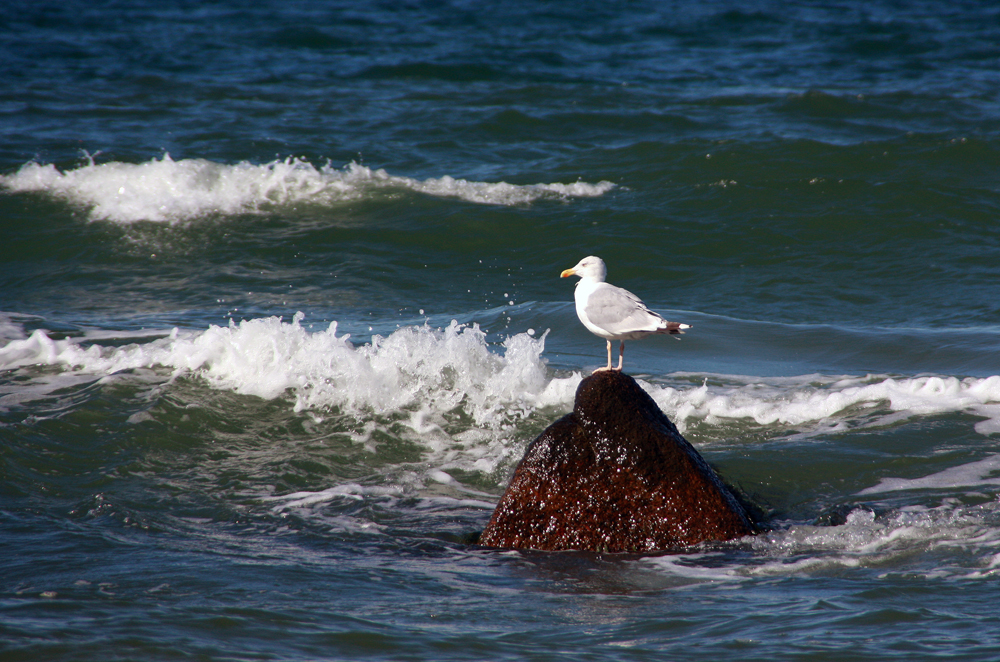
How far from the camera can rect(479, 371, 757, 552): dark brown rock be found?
13.6 feet

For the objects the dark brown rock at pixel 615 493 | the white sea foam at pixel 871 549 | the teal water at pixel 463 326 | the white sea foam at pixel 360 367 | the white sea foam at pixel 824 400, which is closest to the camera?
the teal water at pixel 463 326

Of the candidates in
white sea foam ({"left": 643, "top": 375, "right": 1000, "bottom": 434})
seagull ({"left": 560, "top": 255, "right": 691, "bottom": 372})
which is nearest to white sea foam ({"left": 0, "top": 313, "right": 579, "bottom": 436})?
white sea foam ({"left": 643, "top": 375, "right": 1000, "bottom": 434})

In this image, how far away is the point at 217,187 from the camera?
11695 mm

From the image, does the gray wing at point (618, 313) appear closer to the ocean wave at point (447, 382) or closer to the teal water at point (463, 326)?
the teal water at point (463, 326)

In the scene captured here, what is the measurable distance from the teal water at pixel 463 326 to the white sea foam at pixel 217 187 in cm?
5

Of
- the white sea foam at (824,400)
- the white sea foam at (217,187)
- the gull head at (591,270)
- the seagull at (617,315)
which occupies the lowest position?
the white sea foam at (824,400)

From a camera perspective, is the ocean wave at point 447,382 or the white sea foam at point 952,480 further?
the ocean wave at point 447,382

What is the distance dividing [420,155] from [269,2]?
9.82 m

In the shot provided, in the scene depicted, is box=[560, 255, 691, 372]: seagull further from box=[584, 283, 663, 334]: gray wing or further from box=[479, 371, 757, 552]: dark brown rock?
box=[479, 371, 757, 552]: dark brown rock

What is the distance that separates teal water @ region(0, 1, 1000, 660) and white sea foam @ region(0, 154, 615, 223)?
2.2 inches

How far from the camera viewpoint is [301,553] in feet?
13.5

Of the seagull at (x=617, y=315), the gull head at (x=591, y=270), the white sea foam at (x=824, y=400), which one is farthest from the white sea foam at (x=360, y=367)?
the seagull at (x=617, y=315)

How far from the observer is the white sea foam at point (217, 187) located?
37.2ft

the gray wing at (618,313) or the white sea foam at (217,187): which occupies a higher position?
the white sea foam at (217,187)
